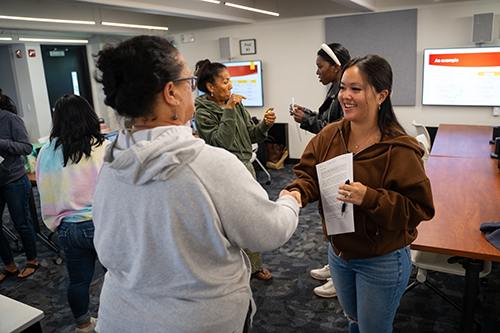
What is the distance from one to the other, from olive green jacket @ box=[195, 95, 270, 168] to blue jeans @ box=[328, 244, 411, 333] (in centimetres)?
115

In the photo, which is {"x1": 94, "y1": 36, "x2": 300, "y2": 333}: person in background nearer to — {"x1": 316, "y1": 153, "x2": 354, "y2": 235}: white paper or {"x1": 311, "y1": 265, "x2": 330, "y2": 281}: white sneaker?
{"x1": 316, "y1": 153, "x2": 354, "y2": 235}: white paper

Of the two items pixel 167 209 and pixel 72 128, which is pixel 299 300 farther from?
pixel 167 209

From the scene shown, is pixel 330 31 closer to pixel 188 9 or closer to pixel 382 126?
pixel 188 9

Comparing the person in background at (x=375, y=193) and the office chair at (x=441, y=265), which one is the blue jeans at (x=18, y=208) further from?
the office chair at (x=441, y=265)

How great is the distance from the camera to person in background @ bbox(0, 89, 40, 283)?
9.70 feet

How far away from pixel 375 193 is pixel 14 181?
2857mm

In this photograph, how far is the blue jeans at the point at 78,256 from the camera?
6.94 ft

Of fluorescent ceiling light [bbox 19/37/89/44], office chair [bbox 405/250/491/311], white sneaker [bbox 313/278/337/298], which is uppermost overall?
fluorescent ceiling light [bbox 19/37/89/44]

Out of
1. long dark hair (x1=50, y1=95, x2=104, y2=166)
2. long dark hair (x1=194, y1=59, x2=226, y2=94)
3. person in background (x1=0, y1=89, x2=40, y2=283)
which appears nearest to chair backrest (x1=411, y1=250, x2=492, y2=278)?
long dark hair (x1=194, y1=59, x2=226, y2=94)

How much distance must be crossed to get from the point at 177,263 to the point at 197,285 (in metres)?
0.08

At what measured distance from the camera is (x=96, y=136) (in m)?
2.16

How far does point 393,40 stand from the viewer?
5.34 metres

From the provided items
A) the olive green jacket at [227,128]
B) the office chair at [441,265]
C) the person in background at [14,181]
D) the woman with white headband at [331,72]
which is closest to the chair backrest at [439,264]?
the office chair at [441,265]

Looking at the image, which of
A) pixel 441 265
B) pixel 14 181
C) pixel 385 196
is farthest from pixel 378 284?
pixel 14 181
